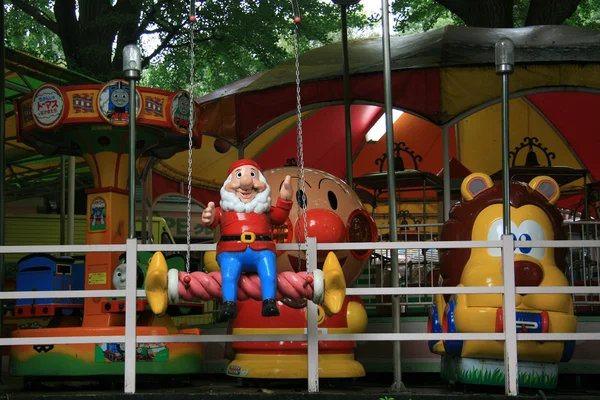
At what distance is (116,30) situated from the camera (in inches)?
895

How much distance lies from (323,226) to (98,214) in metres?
2.40

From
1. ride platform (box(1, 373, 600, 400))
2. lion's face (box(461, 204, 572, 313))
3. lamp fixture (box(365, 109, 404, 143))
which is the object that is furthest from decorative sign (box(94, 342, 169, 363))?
lamp fixture (box(365, 109, 404, 143))

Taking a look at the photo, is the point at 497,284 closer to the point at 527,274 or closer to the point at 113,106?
the point at 527,274

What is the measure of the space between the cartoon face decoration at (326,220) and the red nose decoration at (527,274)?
1.40 metres

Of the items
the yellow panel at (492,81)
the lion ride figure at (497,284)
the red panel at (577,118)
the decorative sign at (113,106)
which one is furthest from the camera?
the red panel at (577,118)

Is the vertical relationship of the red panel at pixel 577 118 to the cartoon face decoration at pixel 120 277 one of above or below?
above

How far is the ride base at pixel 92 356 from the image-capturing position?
8.15 metres

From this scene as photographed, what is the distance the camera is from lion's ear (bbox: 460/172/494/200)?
8008 mm

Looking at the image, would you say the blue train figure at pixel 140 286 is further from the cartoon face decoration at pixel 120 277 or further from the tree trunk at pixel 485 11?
the tree trunk at pixel 485 11

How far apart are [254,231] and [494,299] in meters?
2.16

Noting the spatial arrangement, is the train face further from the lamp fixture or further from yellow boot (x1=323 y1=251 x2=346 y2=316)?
the lamp fixture

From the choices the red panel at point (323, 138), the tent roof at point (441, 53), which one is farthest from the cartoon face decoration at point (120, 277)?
the red panel at point (323, 138)

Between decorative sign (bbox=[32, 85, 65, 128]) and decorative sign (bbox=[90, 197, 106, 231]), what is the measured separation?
2.84 ft

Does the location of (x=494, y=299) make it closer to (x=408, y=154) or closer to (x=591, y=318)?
(x=591, y=318)
